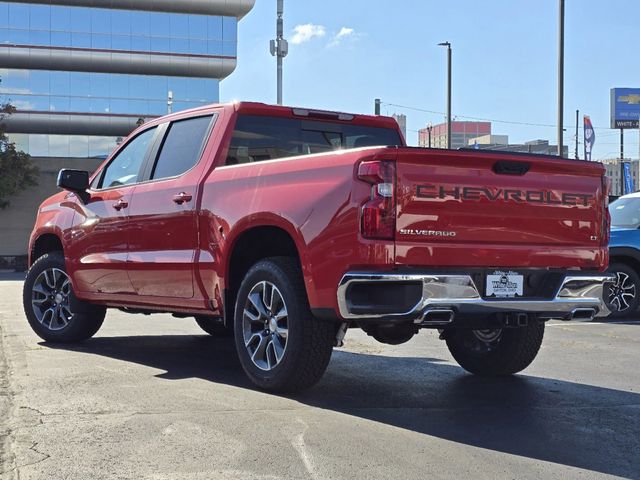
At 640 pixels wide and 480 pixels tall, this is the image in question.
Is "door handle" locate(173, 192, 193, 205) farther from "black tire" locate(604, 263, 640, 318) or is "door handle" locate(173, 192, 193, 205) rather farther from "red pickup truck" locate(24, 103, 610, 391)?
"black tire" locate(604, 263, 640, 318)

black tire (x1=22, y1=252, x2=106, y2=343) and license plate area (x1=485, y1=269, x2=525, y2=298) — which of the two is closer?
license plate area (x1=485, y1=269, x2=525, y2=298)

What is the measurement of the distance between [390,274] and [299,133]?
2.29 m

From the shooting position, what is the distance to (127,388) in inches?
230

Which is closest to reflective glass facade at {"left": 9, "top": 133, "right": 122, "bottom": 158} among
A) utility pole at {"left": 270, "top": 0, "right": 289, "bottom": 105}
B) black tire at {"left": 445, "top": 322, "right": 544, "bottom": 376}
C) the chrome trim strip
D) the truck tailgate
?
the chrome trim strip

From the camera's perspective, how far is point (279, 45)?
2561cm

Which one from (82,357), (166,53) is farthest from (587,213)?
(166,53)

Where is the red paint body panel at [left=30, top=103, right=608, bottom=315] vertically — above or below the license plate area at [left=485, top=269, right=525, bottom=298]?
above

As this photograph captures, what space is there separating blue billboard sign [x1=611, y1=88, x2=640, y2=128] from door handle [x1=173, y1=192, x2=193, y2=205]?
74697mm

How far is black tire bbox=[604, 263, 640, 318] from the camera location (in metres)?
11.5

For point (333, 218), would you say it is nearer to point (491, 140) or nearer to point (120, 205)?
point (120, 205)

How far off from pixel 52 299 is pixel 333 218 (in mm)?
4343

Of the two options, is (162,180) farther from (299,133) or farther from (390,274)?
(390,274)

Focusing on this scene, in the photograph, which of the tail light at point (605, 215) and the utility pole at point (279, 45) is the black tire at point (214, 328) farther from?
the utility pole at point (279, 45)

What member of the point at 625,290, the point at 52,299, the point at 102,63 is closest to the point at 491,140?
the point at 102,63
